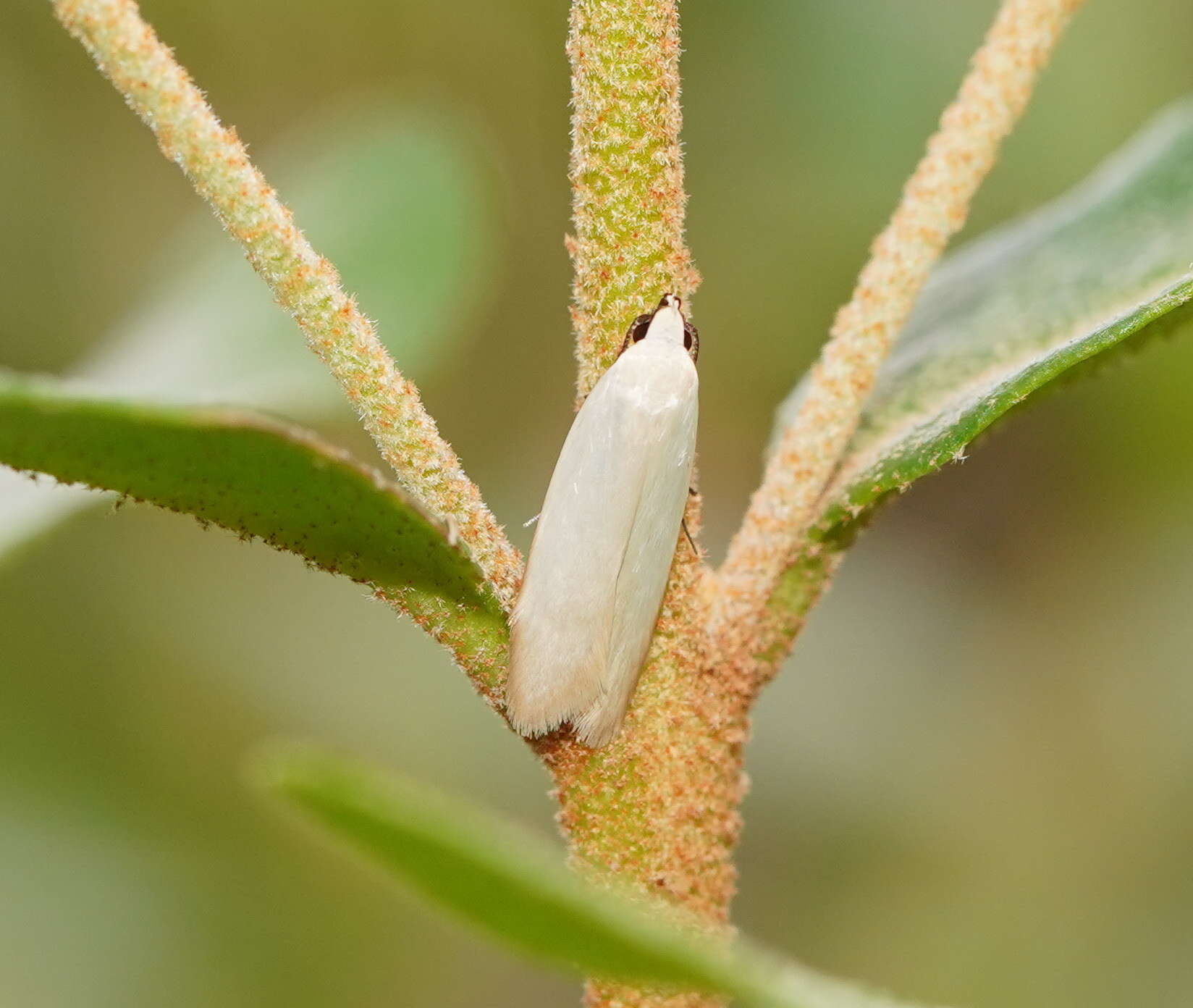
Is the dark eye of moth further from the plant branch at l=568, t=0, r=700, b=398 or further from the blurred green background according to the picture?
the blurred green background

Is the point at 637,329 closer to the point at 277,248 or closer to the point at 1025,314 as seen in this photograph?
the point at 277,248

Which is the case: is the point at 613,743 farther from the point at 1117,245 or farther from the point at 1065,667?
the point at 1065,667

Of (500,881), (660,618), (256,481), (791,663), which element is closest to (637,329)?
(660,618)

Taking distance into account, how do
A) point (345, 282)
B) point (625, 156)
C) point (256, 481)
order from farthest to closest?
point (345, 282), point (625, 156), point (256, 481)

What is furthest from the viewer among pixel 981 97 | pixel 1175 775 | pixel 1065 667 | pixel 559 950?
pixel 1065 667

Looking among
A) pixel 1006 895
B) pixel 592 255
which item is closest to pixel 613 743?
pixel 592 255

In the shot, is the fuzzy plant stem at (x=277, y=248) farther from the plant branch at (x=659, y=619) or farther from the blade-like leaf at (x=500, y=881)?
the blade-like leaf at (x=500, y=881)
